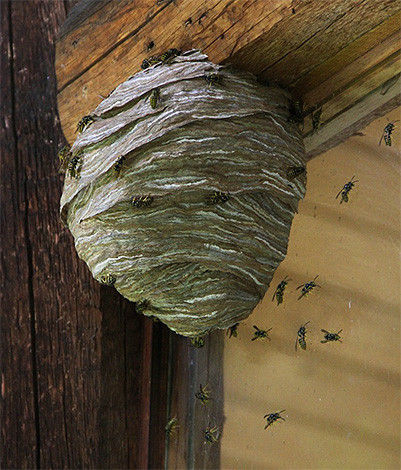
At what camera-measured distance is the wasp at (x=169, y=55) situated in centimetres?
193

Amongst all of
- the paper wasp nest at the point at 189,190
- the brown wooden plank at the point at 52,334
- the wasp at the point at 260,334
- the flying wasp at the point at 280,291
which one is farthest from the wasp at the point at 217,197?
the brown wooden plank at the point at 52,334

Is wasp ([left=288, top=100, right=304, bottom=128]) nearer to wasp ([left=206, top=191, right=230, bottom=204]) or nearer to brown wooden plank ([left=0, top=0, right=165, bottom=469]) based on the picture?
wasp ([left=206, top=191, right=230, bottom=204])

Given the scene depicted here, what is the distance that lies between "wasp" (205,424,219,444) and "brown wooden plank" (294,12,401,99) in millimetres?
1174

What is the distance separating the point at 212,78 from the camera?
1.83m

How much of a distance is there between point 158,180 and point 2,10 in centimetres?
123

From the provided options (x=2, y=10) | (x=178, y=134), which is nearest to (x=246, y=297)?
(x=178, y=134)

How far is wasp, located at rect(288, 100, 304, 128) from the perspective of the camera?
76.8 inches

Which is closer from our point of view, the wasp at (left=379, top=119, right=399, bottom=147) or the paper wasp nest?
the paper wasp nest

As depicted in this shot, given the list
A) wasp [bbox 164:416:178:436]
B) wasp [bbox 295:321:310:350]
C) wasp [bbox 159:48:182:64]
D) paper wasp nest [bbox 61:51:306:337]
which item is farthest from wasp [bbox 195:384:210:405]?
wasp [bbox 159:48:182:64]

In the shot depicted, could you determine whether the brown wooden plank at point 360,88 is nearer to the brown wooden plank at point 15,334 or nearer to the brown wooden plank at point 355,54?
the brown wooden plank at point 355,54

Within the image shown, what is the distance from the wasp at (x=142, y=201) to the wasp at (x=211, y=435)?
1.01 m

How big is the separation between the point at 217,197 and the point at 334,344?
0.72m

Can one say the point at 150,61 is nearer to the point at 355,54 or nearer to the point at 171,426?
the point at 355,54

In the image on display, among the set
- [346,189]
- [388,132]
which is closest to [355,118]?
[388,132]
